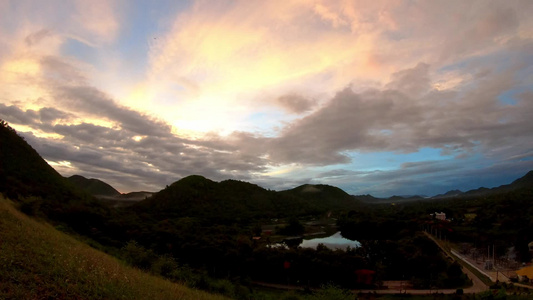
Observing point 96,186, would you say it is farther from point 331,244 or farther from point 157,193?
point 331,244

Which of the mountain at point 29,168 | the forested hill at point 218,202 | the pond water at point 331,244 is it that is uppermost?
the mountain at point 29,168

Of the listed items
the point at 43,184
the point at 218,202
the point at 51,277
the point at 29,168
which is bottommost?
the point at 218,202

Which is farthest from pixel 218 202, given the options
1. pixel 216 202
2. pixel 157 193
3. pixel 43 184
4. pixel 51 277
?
pixel 51 277

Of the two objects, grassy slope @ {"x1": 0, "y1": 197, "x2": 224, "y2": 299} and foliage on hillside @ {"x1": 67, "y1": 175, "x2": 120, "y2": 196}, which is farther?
foliage on hillside @ {"x1": 67, "y1": 175, "x2": 120, "y2": 196}

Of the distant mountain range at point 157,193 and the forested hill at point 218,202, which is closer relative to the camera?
the distant mountain range at point 157,193

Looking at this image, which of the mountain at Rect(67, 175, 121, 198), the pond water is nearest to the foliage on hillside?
the mountain at Rect(67, 175, 121, 198)

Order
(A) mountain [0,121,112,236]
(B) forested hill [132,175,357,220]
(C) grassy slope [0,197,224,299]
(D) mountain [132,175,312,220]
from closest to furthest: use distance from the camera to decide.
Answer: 1. (C) grassy slope [0,197,224,299]
2. (A) mountain [0,121,112,236]
3. (D) mountain [132,175,312,220]
4. (B) forested hill [132,175,357,220]

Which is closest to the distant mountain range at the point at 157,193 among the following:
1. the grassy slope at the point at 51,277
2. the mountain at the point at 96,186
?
the mountain at the point at 96,186

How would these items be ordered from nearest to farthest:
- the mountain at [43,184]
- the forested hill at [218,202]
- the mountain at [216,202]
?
the mountain at [43,184] < the mountain at [216,202] < the forested hill at [218,202]

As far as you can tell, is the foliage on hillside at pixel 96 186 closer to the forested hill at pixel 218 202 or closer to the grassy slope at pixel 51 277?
the forested hill at pixel 218 202

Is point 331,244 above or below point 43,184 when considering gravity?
below

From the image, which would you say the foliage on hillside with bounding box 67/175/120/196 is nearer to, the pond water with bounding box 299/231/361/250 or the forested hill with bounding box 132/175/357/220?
the forested hill with bounding box 132/175/357/220

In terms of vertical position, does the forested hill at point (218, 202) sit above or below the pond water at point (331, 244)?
above

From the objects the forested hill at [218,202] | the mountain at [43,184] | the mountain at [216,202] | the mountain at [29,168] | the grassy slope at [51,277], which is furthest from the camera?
the forested hill at [218,202]
